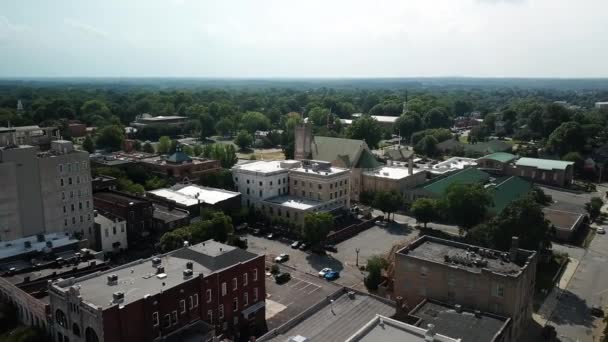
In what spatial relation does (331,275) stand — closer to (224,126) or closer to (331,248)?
(331,248)

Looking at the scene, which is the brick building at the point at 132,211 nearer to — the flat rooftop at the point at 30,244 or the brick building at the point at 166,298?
the flat rooftop at the point at 30,244

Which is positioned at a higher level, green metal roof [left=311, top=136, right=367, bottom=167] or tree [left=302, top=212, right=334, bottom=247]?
green metal roof [left=311, top=136, right=367, bottom=167]

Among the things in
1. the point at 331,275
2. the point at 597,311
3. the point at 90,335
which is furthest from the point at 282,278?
the point at 597,311

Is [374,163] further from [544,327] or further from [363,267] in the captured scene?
[544,327]

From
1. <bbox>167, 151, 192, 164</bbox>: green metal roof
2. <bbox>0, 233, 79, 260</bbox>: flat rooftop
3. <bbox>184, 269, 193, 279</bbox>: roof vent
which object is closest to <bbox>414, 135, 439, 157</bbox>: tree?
<bbox>167, 151, 192, 164</bbox>: green metal roof

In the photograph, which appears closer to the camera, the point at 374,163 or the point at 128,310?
the point at 128,310

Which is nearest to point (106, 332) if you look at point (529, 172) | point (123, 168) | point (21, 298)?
point (21, 298)

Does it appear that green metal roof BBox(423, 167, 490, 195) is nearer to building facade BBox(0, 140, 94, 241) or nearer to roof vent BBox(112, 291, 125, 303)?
building facade BBox(0, 140, 94, 241)
